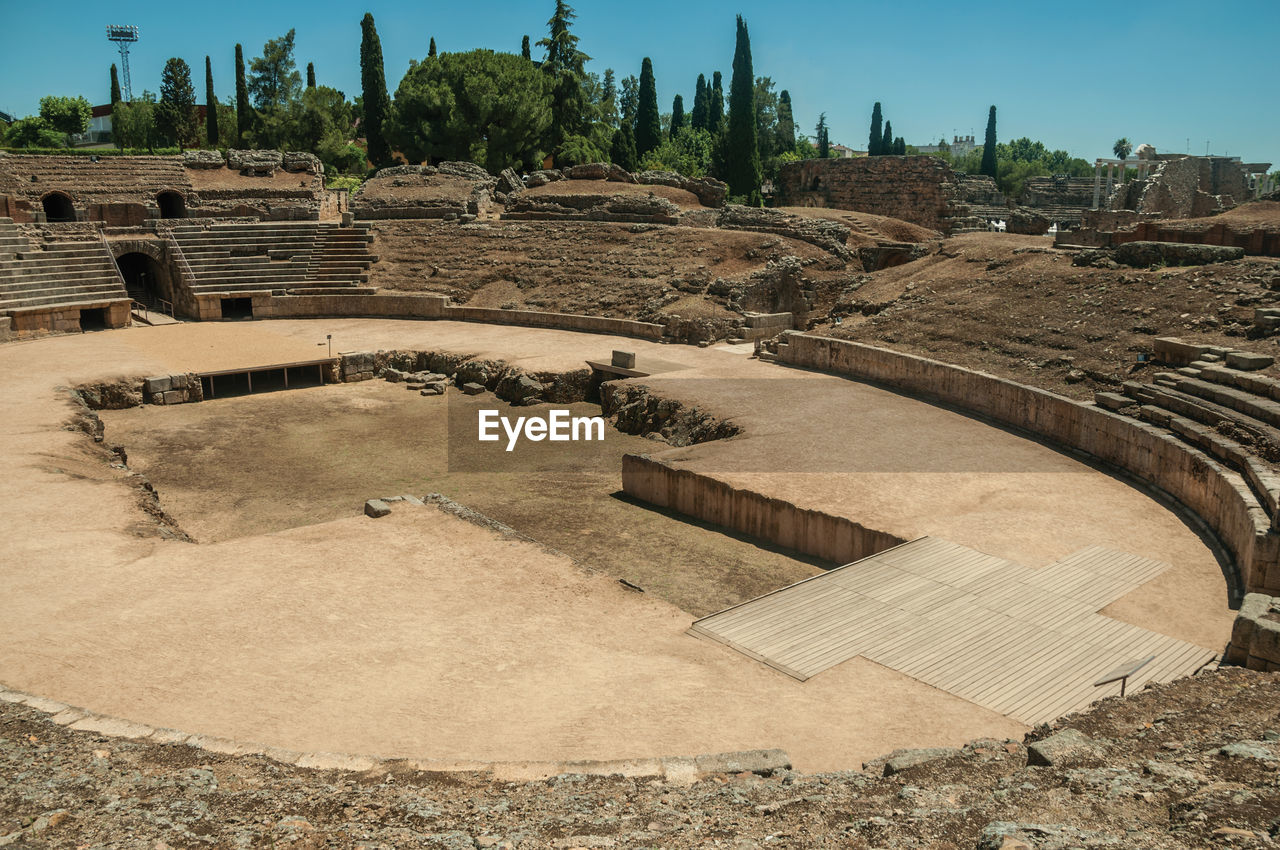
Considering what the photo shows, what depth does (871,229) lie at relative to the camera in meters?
31.1

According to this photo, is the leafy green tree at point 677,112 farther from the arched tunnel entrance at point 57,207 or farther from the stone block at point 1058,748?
the stone block at point 1058,748

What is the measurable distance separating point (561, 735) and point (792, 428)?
10.1 m

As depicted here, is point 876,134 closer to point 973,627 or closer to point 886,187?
point 886,187

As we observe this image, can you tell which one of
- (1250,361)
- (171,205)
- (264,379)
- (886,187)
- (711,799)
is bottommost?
(711,799)

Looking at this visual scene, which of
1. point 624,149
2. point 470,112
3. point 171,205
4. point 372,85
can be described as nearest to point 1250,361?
point 470,112

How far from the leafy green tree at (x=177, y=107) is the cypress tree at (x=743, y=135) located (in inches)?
1175

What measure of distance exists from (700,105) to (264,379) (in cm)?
4870

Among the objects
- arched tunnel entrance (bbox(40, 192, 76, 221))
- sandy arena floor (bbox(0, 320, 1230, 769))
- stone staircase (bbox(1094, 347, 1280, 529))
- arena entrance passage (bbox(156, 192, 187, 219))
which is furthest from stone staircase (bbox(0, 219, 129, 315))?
stone staircase (bbox(1094, 347, 1280, 529))

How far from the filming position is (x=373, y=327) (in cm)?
2697

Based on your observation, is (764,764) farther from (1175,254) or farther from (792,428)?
(1175,254)

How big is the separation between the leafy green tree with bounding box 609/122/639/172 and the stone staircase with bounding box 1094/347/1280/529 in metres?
35.8

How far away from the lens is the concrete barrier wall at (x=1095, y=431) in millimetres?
10016

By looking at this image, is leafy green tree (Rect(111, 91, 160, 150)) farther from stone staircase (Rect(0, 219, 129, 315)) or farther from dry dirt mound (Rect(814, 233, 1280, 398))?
dry dirt mound (Rect(814, 233, 1280, 398))

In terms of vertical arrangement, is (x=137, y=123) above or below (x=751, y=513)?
above
